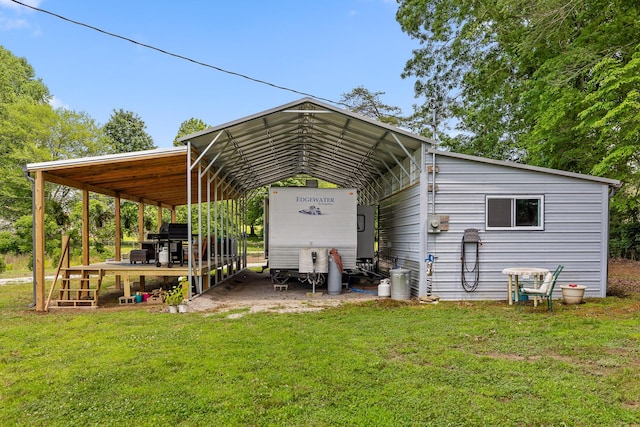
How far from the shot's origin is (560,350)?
5336 millimetres

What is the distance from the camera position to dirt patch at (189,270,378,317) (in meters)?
8.59

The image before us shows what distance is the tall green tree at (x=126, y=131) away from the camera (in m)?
37.3

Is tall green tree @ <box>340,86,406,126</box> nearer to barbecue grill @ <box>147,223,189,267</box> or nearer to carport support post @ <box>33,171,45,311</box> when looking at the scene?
barbecue grill @ <box>147,223,189,267</box>

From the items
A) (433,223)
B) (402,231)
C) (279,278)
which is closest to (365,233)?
(402,231)

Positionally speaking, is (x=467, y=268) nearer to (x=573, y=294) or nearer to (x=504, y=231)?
(x=504, y=231)

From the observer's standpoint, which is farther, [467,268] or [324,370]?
[467,268]

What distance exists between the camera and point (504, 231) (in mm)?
9141

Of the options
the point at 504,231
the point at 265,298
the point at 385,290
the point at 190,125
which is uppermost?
the point at 190,125

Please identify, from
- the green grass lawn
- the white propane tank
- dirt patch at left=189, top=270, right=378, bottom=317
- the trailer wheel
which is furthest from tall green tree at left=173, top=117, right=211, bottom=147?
the green grass lawn

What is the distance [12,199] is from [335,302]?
27923 millimetres

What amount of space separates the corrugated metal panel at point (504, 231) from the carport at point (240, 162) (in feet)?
2.18

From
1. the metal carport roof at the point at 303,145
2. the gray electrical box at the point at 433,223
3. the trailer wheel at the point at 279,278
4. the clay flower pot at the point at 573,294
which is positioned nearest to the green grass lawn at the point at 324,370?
the clay flower pot at the point at 573,294

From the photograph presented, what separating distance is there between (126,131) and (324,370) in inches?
1513

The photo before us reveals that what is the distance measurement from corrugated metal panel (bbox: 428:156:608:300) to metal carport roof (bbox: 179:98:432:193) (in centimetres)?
128
